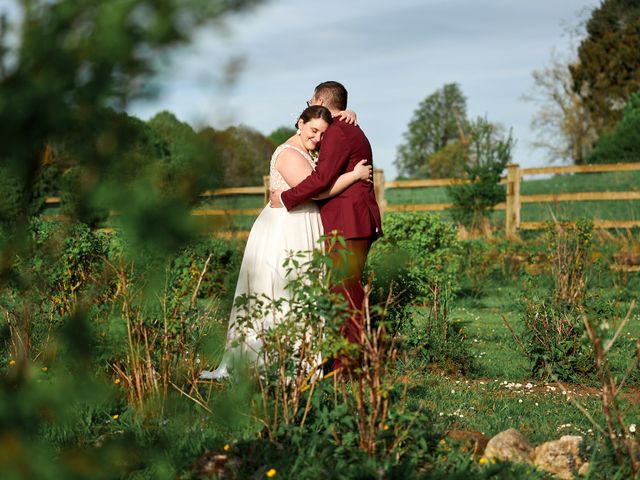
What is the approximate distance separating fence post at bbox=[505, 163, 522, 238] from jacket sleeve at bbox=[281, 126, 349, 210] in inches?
457

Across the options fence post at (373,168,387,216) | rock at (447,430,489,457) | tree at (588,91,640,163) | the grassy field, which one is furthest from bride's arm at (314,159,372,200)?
tree at (588,91,640,163)

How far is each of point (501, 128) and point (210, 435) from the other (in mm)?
48890

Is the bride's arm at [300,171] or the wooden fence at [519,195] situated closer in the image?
the bride's arm at [300,171]

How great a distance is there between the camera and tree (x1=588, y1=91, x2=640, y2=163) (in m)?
26.2

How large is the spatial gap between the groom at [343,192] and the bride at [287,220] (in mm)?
71

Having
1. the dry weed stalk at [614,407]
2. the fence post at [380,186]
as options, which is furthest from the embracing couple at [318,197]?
the fence post at [380,186]

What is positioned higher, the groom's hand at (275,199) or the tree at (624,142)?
the tree at (624,142)

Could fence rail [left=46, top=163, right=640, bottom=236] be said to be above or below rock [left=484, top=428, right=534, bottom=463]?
above

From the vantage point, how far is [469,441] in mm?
3521

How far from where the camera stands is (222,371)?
519 centimetres

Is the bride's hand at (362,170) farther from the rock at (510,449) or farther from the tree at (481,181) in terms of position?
the tree at (481,181)

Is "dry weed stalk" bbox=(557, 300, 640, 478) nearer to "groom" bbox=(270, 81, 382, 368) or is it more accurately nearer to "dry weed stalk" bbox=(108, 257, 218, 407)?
"dry weed stalk" bbox=(108, 257, 218, 407)

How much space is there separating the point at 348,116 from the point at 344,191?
49cm

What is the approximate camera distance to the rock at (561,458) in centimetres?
329
